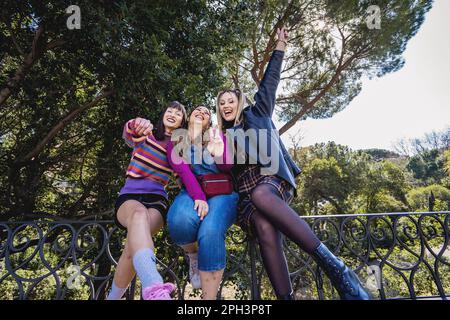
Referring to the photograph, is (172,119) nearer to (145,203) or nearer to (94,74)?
(145,203)

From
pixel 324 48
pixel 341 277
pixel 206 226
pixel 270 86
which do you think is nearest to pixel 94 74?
pixel 270 86

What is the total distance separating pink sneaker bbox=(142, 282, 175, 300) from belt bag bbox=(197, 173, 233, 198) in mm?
692

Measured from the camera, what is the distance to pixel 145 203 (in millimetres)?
1871

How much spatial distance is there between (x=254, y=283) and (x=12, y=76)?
5.08 m

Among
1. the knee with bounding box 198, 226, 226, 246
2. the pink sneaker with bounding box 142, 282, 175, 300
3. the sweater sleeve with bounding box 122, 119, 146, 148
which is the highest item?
the sweater sleeve with bounding box 122, 119, 146, 148

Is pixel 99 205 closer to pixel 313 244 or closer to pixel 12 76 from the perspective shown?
pixel 12 76

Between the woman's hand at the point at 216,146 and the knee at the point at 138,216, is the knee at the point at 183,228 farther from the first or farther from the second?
the woman's hand at the point at 216,146

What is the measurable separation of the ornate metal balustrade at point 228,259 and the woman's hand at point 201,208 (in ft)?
2.21

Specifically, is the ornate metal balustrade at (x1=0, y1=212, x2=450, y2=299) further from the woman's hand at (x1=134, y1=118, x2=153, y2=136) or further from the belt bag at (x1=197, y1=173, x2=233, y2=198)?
the woman's hand at (x1=134, y1=118, x2=153, y2=136)

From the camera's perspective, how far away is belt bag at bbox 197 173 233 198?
1873 mm

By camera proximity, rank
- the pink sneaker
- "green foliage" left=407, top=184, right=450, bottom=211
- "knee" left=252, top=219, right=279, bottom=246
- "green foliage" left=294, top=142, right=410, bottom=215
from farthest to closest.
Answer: "green foliage" left=407, top=184, right=450, bottom=211, "green foliage" left=294, top=142, right=410, bottom=215, "knee" left=252, top=219, right=279, bottom=246, the pink sneaker

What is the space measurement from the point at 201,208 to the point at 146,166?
59 cm

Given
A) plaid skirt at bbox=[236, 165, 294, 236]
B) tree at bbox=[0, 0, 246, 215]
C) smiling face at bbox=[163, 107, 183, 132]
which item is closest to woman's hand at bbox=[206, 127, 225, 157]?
plaid skirt at bbox=[236, 165, 294, 236]
